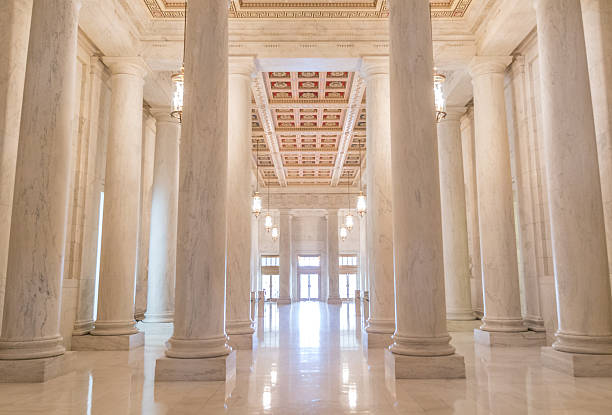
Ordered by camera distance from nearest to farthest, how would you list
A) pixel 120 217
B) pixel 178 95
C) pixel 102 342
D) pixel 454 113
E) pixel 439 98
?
1. pixel 178 95
2. pixel 439 98
3. pixel 102 342
4. pixel 120 217
5. pixel 454 113

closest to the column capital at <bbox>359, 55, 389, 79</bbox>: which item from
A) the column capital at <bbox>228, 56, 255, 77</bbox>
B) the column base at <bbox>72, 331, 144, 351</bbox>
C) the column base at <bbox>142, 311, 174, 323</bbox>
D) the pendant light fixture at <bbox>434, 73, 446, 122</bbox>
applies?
the pendant light fixture at <bbox>434, 73, 446, 122</bbox>

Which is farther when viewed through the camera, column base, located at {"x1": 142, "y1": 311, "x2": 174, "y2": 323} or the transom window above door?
the transom window above door

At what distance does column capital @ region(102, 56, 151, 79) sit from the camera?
45.6 feet

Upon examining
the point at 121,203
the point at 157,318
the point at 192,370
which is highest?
the point at 121,203

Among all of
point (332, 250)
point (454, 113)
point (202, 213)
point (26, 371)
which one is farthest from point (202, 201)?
point (332, 250)

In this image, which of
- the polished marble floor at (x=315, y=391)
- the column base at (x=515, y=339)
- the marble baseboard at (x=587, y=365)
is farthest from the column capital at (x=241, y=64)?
the marble baseboard at (x=587, y=365)

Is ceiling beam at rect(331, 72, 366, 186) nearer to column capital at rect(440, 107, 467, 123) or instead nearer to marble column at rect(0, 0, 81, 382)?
column capital at rect(440, 107, 467, 123)

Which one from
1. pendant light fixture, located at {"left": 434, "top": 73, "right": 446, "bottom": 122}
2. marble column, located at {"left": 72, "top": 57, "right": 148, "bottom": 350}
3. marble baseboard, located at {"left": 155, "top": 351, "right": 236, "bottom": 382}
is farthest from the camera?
marble column, located at {"left": 72, "top": 57, "right": 148, "bottom": 350}

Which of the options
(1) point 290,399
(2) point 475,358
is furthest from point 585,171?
(1) point 290,399

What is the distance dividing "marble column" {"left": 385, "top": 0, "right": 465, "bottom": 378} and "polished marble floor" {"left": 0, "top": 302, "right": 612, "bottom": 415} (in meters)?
0.52

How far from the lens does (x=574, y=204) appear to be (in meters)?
8.88

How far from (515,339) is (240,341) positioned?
720cm

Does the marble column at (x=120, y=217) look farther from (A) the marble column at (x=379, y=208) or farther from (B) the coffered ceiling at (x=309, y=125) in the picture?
(A) the marble column at (x=379, y=208)

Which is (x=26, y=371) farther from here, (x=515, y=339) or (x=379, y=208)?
(x=515, y=339)
